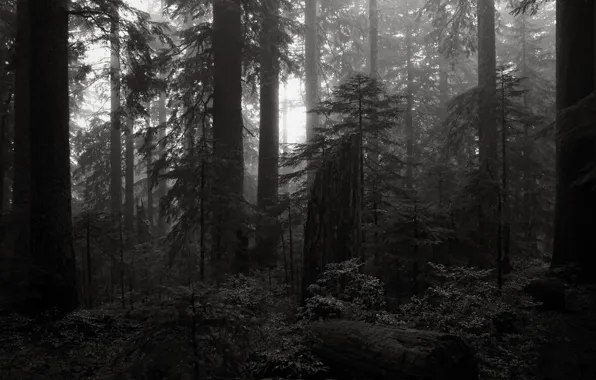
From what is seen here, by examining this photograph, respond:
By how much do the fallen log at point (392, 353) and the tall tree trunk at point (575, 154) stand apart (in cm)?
619

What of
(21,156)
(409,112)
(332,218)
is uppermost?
(409,112)

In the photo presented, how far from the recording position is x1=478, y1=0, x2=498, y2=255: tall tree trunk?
956 cm

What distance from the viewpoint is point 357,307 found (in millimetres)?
6262

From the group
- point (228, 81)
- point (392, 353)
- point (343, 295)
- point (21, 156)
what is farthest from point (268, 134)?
point (392, 353)

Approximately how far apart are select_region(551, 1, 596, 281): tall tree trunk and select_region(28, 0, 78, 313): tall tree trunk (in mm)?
10772

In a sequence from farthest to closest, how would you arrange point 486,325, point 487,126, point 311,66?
point 311,66
point 487,126
point 486,325

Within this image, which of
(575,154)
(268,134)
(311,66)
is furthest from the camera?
(311,66)

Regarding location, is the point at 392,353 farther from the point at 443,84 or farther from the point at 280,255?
the point at 443,84

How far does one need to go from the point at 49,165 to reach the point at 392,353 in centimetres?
710

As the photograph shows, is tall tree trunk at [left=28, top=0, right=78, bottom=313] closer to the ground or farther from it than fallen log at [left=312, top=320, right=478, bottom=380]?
farther from it

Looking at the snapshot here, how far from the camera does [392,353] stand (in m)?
4.76

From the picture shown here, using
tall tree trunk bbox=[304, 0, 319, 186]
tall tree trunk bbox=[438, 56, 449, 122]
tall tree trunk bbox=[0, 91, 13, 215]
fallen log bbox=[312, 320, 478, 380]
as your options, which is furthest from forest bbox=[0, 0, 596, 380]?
tall tree trunk bbox=[438, 56, 449, 122]

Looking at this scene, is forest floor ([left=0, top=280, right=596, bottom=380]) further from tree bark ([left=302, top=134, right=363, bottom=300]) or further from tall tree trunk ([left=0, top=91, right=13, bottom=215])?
tall tree trunk ([left=0, top=91, right=13, bottom=215])

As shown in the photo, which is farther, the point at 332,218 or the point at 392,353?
the point at 332,218
